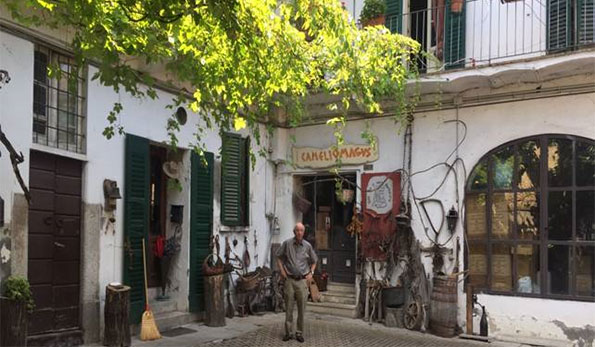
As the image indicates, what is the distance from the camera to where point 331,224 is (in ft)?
38.0

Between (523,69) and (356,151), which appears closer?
(523,69)

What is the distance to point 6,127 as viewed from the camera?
654 cm

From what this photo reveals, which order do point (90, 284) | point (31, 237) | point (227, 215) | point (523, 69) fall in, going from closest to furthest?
point (31, 237) → point (90, 284) → point (523, 69) → point (227, 215)

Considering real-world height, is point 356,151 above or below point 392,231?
above

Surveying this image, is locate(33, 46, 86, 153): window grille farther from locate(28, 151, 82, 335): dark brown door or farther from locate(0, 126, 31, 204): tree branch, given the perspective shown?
locate(0, 126, 31, 204): tree branch

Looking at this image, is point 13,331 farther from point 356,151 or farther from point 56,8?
point 356,151

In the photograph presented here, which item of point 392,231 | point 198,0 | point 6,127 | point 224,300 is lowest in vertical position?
point 224,300

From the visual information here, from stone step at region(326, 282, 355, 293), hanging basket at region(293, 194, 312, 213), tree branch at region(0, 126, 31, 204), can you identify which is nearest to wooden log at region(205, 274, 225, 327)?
stone step at region(326, 282, 355, 293)

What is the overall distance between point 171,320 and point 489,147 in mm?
5989

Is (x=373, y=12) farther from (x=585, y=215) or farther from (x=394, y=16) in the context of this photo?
(x=585, y=215)

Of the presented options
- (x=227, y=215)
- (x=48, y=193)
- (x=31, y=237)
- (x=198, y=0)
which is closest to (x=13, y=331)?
(x=31, y=237)

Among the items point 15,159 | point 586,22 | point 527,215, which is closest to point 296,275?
point 527,215

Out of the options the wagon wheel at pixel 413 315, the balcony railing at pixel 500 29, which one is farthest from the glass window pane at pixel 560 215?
the wagon wheel at pixel 413 315

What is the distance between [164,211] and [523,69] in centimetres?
638
